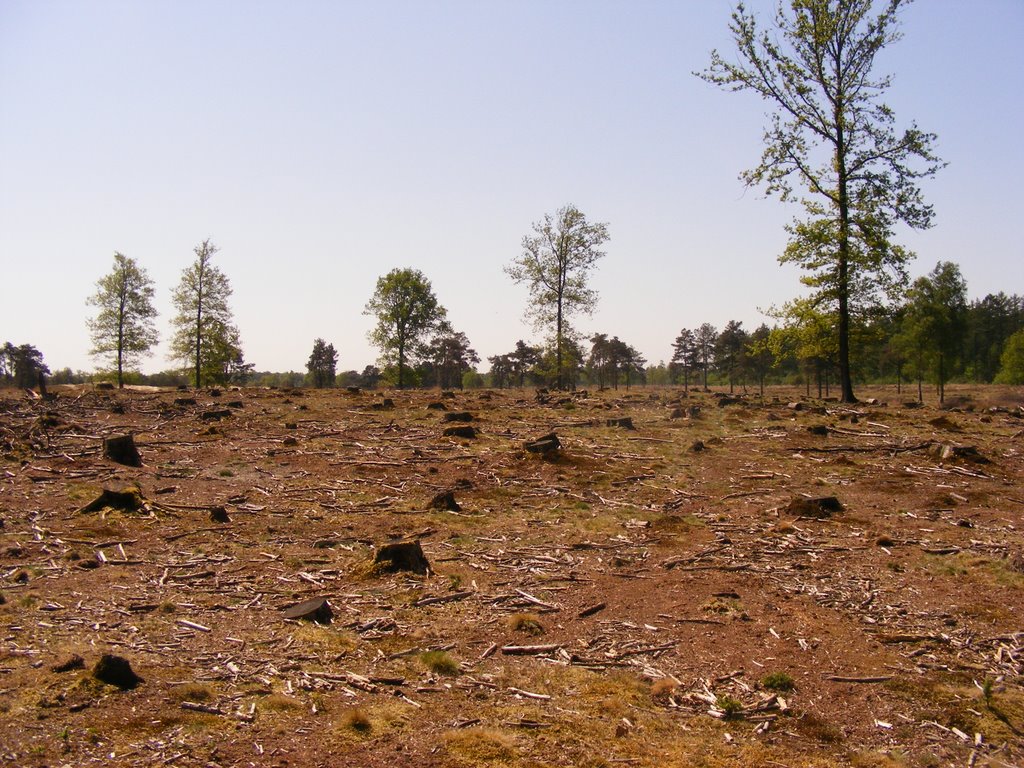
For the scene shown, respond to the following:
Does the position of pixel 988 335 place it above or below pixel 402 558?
above

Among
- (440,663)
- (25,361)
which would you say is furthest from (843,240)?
(25,361)

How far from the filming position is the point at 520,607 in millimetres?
10039

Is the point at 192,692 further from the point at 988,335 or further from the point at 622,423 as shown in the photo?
the point at 988,335

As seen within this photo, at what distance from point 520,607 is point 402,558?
228 cm

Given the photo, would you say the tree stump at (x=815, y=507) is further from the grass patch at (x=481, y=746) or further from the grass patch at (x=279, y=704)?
the grass patch at (x=279, y=704)

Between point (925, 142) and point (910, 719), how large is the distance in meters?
27.0

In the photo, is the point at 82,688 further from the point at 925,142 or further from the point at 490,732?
the point at 925,142

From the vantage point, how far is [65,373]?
96188 mm

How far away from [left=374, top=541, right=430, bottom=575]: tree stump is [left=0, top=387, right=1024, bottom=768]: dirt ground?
18cm

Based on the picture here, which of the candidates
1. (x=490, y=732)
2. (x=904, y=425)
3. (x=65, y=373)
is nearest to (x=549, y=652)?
(x=490, y=732)

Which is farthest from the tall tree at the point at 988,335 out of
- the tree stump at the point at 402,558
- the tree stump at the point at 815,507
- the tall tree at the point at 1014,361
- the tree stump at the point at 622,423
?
the tree stump at the point at 402,558

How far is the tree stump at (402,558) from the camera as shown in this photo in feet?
36.8

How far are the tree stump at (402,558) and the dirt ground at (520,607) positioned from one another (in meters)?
0.18

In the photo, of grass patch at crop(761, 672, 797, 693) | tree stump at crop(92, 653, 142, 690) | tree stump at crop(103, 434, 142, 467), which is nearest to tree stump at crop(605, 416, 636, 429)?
tree stump at crop(103, 434, 142, 467)
